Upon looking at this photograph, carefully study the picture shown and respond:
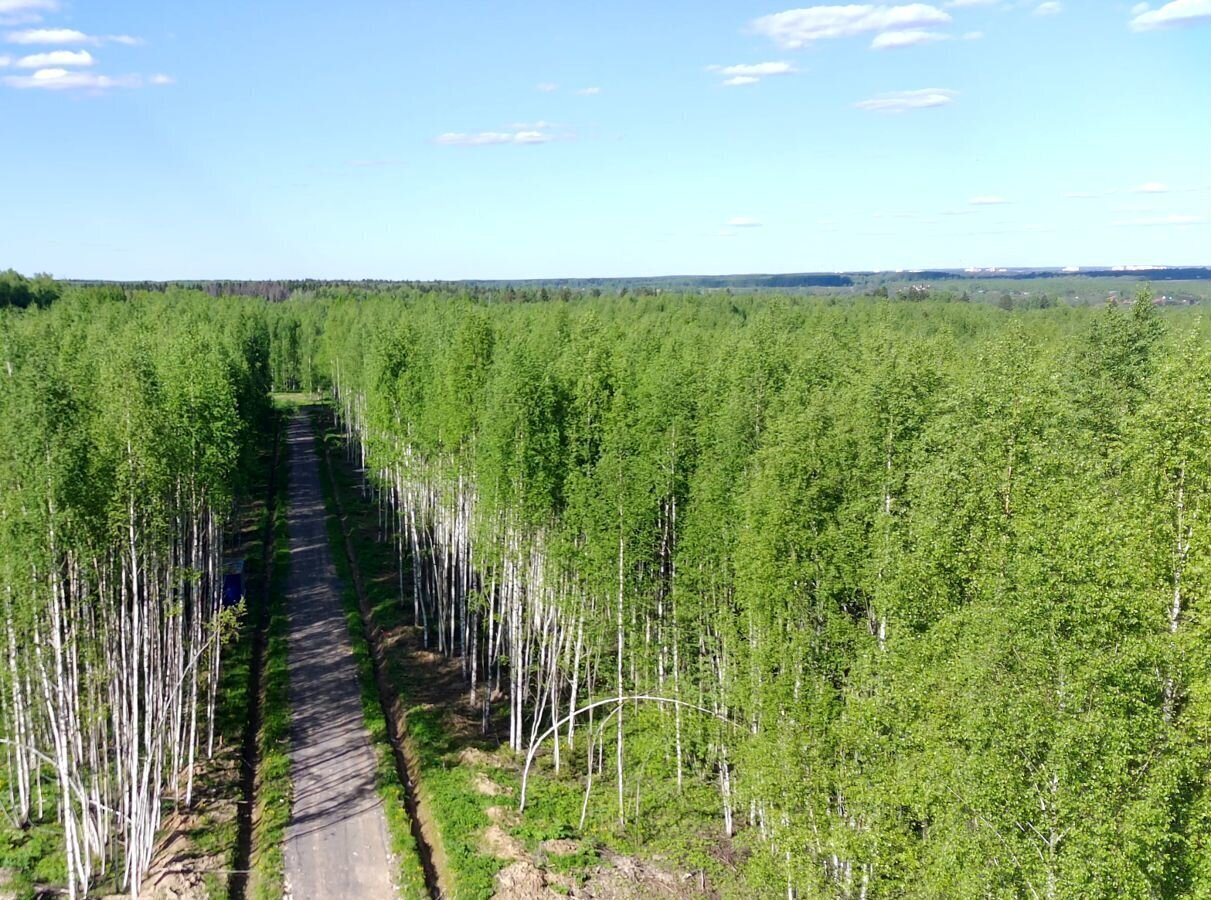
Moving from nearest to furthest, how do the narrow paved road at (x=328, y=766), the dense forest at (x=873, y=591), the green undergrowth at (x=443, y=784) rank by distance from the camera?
the dense forest at (x=873, y=591), the narrow paved road at (x=328, y=766), the green undergrowth at (x=443, y=784)

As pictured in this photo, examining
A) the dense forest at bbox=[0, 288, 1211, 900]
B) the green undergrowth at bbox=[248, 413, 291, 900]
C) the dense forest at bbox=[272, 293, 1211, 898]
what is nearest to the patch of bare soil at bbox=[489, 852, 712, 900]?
the dense forest at bbox=[272, 293, 1211, 898]

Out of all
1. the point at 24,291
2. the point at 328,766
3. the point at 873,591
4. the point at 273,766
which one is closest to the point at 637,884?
the point at 873,591

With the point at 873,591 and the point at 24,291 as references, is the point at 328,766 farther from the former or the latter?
the point at 24,291

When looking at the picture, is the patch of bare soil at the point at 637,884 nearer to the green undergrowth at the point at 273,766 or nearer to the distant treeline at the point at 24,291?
the green undergrowth at the point at 273,766

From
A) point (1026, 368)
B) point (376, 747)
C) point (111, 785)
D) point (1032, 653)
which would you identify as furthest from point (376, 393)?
point (1032, 653)

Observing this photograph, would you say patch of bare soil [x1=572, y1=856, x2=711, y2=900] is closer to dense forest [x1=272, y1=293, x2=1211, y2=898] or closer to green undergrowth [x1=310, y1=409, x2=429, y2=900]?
dense forest [x1=272, y1=293, x2=1211, y2=898]

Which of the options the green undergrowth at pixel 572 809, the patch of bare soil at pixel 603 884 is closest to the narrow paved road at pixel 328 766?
the green undergrowth at pixel 572 809

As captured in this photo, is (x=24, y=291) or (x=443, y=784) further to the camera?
(x=24, y=291)
